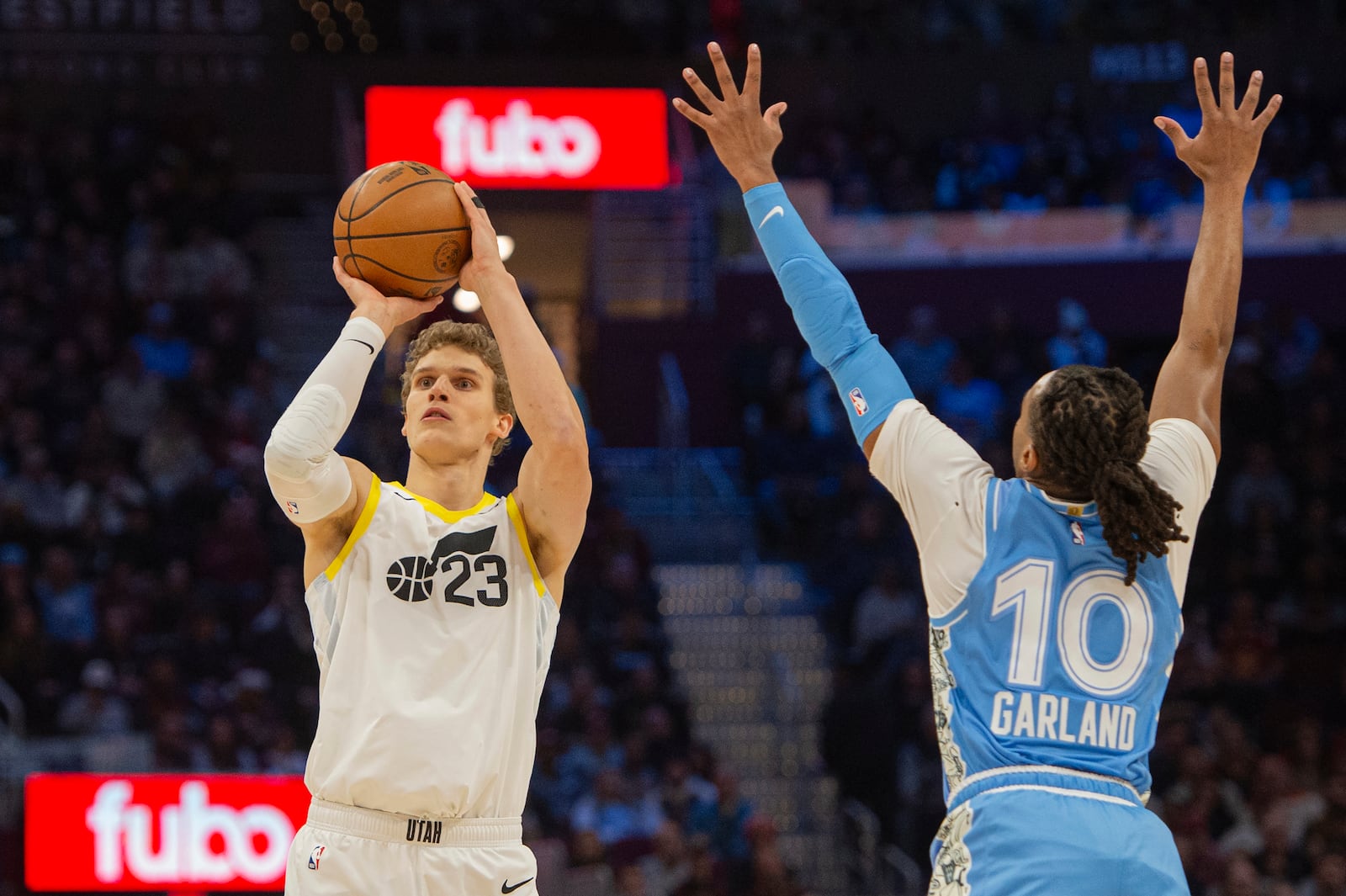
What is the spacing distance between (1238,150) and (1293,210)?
45.1 feet

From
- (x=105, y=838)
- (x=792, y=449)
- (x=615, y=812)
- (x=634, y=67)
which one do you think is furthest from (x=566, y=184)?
(x=105, y=838)

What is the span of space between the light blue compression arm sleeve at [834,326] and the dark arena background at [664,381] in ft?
22.0

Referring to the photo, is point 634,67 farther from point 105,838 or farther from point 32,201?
point 105,838

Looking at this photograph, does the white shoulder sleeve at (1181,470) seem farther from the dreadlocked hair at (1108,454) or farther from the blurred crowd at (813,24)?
the blurred crowd at (813,24)

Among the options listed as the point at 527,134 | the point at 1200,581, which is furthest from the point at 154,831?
the point at 1200,581

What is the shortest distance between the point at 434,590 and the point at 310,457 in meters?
0.46

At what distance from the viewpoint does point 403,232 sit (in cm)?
411

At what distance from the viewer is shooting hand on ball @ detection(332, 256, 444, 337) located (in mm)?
4055

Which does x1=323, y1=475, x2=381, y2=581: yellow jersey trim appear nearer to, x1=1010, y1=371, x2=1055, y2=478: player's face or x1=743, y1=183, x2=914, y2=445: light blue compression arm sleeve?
x1=743, y1=183, x2=914, y2=445: light blue compression arm sleeve

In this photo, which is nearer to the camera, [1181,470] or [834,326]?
[1181,470]

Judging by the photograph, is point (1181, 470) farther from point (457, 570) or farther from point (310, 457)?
point (310, 457)

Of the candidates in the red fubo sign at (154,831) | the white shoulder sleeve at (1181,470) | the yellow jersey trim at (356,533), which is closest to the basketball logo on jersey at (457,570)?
the yellow jersey trim at (356,533)

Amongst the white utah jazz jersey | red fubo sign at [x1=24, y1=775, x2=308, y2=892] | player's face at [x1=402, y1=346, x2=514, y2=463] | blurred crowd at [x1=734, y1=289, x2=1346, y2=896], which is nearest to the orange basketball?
player's face at [x1=402, y1=346, x2=514, y2=463]

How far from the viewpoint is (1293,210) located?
1664 cm
